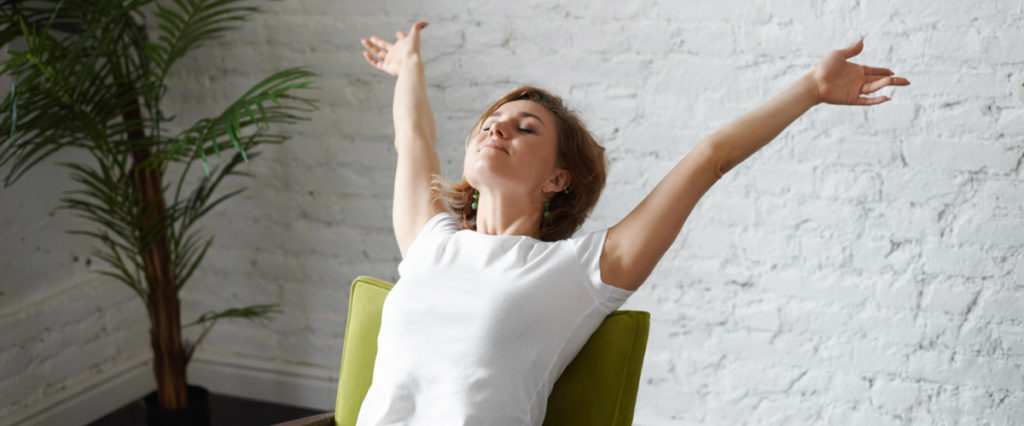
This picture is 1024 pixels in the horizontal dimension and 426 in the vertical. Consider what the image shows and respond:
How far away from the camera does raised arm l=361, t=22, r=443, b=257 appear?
71.7 inches

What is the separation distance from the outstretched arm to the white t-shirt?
0.05 meters

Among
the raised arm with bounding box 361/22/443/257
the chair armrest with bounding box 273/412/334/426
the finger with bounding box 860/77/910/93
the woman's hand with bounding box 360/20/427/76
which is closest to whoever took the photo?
the finger with bounding box 860/77/910/93

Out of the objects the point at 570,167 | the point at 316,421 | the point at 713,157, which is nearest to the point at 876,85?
the point at 713,157

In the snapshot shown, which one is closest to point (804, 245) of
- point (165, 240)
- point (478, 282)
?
point (478, 282)

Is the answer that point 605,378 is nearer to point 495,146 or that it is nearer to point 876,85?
point 495,146

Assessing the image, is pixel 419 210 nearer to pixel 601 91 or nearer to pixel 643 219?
pixel 643 219

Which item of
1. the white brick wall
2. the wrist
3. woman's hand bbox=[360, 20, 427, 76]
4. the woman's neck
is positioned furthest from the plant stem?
the wrist

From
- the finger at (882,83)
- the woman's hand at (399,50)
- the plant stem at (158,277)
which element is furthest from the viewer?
the plant stem at (158,277)

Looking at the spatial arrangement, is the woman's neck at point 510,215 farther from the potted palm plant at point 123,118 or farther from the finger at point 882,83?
the potted palm plant at point 123,118

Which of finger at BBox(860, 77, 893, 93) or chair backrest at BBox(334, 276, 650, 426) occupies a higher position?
finger at BBox(860, 77, 893, 93)

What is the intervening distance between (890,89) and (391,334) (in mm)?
1327

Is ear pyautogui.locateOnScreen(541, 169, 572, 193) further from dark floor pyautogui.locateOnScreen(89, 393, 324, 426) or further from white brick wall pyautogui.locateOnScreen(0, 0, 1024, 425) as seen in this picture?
dark floor pyautogui.locateOnScreen(89, 393, 324, 426)

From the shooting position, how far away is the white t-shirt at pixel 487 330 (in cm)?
151

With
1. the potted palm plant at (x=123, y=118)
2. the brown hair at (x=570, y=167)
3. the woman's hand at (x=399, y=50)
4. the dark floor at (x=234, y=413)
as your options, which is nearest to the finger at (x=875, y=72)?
the brown hair at (x=570, y=167)
